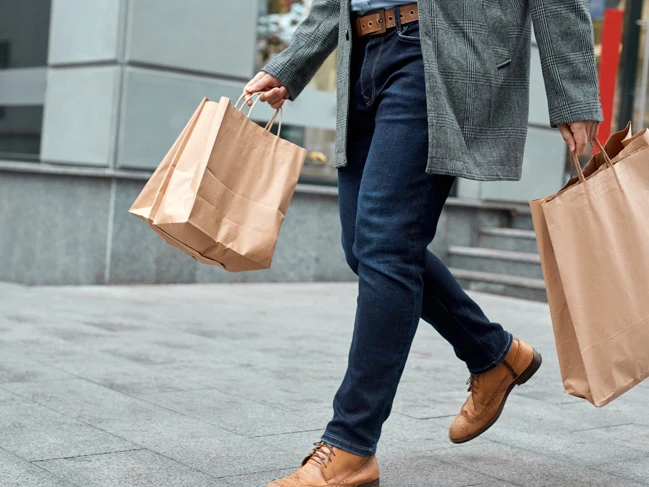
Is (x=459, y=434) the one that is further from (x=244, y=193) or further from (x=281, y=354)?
(x=281, y=354)

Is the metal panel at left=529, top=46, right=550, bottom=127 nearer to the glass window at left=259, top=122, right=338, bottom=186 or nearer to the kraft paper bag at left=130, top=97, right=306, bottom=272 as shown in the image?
the glass window at left=259, top=122, right=338, bottom=186

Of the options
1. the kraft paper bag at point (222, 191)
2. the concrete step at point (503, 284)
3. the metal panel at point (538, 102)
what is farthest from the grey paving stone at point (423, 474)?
the metal panel at point (538, 102)

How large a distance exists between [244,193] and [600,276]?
0.96 metres

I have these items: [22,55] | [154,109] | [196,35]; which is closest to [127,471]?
[154,109]

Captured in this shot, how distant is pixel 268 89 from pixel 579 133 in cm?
92

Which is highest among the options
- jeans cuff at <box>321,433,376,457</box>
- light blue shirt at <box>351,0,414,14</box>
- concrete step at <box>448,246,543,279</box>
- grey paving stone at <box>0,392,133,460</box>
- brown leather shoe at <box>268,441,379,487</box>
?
light blue shirt at <box>351,0,414,14</box>

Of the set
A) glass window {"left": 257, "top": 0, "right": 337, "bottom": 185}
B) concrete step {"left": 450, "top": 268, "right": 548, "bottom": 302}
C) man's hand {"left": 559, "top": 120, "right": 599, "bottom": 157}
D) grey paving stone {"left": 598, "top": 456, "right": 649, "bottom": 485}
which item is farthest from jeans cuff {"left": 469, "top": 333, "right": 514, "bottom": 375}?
glass window {"left": 257, "top": 0, "right": 337, "bottom": 185}

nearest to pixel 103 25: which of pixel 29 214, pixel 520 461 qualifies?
pixel 29 214

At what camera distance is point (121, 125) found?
692 centimetres

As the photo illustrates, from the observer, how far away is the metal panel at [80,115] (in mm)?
6918

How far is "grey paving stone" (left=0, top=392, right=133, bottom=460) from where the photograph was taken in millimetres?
2803

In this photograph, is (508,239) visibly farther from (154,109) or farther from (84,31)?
(84,31)

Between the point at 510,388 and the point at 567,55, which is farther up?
the point at 567,55

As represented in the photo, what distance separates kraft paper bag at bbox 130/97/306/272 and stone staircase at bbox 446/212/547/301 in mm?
5286
